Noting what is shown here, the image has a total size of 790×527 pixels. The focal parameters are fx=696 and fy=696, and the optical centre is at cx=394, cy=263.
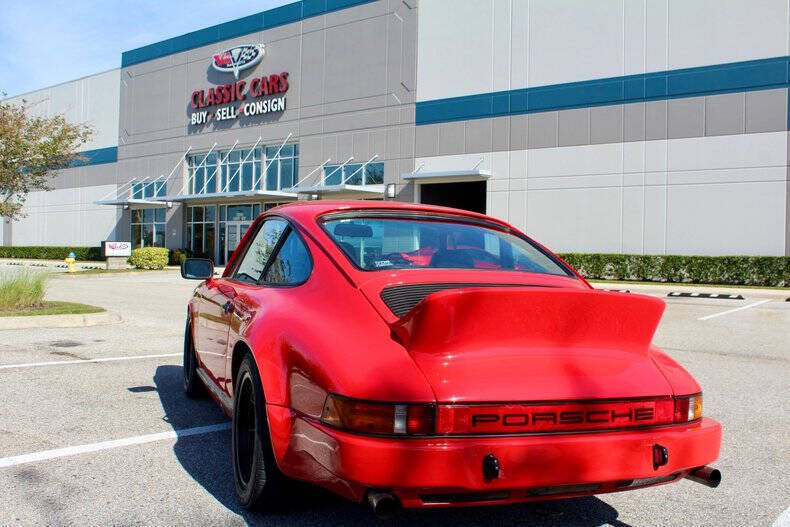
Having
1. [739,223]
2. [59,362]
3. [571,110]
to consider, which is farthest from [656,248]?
[59,362]

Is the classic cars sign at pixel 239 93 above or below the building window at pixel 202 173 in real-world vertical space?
above

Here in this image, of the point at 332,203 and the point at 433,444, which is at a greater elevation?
the point at 332,203

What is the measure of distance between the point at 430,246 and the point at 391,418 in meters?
1.37

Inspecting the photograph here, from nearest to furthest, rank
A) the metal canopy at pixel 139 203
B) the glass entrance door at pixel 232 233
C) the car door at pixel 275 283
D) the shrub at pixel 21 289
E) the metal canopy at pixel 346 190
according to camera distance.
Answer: the car door at pixel 275 283, the shrub at pixel 21 289, the metal canopy at pixel 346 190, the glass entrance door at pixel 232 233, the metal canopy at pixel 139 203

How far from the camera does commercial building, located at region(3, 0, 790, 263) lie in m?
23.4

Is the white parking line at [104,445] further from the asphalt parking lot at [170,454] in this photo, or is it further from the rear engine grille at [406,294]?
the rear engine grille at [406,294]

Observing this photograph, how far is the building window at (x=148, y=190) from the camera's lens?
39.6 metres

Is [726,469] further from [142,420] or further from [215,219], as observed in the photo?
[215,219]

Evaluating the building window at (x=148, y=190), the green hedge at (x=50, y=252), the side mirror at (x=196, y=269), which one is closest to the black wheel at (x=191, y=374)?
the side mirror at (x=196, y=269)

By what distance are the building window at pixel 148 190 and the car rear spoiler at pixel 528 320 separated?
39228 millimetres

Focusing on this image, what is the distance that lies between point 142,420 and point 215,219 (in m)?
33.5

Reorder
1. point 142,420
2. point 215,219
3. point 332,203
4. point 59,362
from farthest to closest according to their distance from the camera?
point 215,219 → point 59,362 → point 142,420 → point 332,203

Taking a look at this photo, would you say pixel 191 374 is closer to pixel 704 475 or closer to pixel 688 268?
pixel 704 475

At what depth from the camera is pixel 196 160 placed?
38.5m
